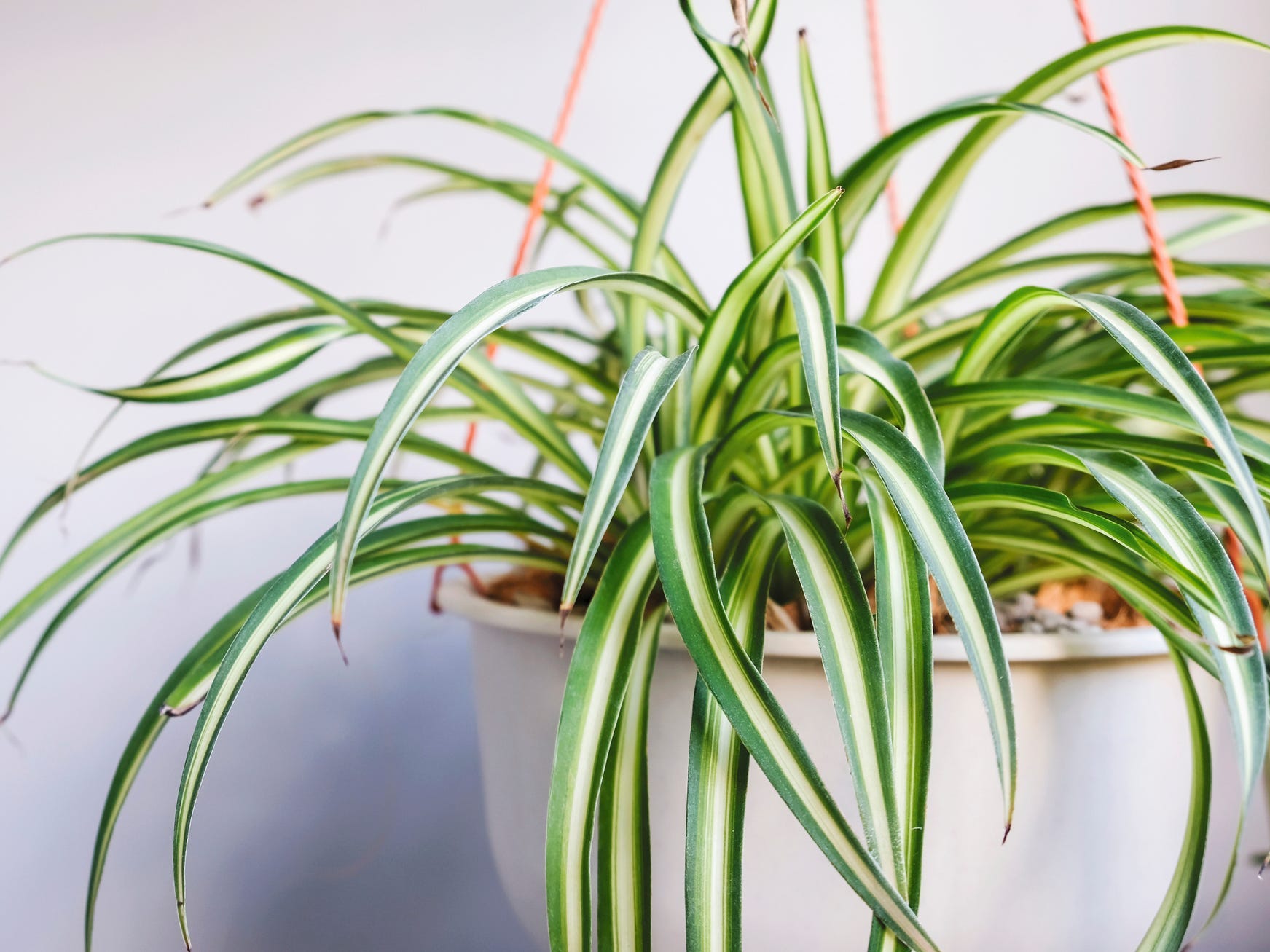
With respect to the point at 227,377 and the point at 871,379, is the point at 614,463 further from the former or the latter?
the point at 227,377

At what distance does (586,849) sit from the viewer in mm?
325

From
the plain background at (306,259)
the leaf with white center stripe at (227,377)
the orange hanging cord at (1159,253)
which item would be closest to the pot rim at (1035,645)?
the orange hanging cord at (1159,253)

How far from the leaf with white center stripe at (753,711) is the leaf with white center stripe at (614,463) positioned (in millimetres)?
28

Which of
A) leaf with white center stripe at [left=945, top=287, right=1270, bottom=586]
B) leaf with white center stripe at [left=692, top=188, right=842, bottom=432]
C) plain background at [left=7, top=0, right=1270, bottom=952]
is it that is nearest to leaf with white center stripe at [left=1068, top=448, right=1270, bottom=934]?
leaf with white center stripe at [left=945, top=287, right=1270, bottom=586]

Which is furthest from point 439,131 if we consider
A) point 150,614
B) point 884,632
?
point 884,632

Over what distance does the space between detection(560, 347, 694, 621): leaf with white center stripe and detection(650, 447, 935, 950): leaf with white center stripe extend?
0.09 feet

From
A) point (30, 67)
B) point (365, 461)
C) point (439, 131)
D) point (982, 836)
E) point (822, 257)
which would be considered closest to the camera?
point (365, 461)

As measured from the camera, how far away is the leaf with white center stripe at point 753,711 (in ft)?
0.94

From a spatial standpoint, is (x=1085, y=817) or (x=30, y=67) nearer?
(x=1085, y=817)

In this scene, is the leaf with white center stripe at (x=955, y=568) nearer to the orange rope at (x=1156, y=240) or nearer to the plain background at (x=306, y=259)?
the orange rope at (x=1156, y=240)

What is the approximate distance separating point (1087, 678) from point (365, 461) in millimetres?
320

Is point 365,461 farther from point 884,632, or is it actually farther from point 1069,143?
point 1069,143

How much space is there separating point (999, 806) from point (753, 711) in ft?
0.55

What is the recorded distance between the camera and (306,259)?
91 centimetres
